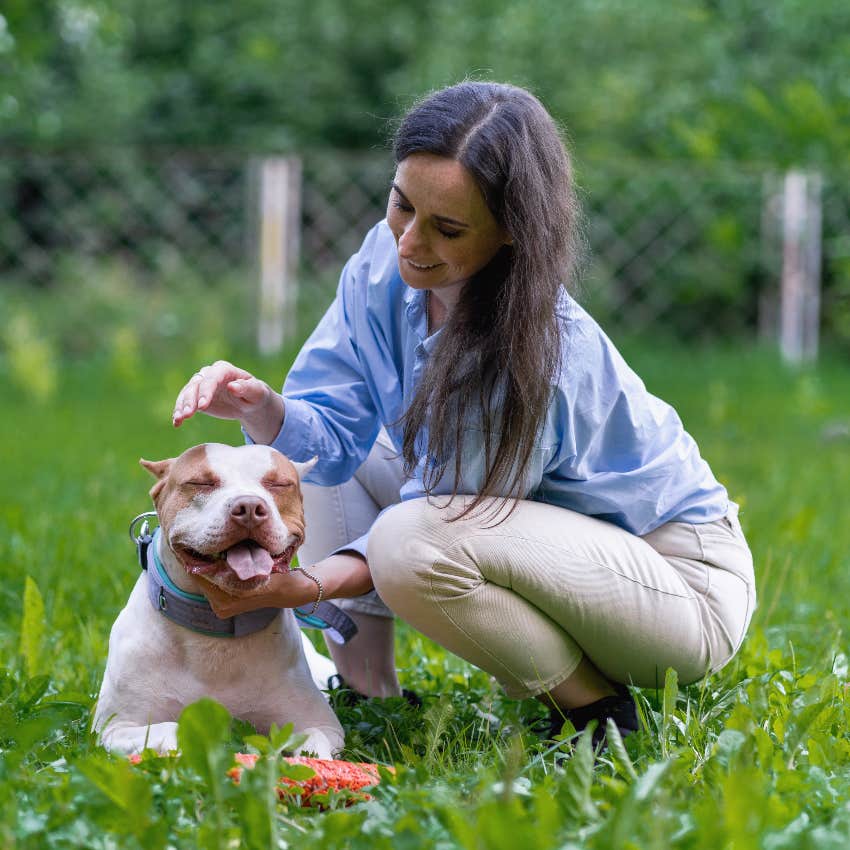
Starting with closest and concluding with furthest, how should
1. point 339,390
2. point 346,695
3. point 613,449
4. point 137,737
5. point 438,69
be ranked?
point 137,737 < point 613,449 < point 339,390 < point 346,695 < point 438,69

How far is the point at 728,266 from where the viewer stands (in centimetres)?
1116

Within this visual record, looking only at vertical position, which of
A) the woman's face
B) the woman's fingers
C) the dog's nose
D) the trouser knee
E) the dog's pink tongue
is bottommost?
the trouser knee

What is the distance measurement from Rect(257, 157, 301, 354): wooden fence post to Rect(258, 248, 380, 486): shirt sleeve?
6.61 metres

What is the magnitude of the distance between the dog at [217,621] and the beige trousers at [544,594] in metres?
0.21

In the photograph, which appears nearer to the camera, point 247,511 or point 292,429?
point 247,511

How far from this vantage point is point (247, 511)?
2.11 metres

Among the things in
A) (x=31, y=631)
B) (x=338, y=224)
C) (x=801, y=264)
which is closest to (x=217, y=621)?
(x=31, y=631)

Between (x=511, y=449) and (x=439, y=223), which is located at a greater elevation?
(x=439, y=223)

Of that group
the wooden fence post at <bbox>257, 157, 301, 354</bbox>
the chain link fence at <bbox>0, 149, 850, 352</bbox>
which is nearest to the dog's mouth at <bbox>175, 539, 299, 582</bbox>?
the wooden fence post at <bbox>257, 157, 301, 354</bbox>

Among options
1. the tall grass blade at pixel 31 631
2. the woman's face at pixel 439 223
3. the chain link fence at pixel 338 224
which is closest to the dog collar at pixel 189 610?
the tall grass blade at pixel 31 631

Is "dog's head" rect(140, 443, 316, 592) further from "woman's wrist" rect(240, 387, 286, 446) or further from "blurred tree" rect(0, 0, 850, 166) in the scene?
"blurred tree" rect(0, 0, 850, 166)

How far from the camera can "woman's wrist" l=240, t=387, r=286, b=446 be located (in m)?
2.44

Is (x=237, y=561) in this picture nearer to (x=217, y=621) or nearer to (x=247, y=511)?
(x=247, y=511)

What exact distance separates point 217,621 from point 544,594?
21.9 inches
